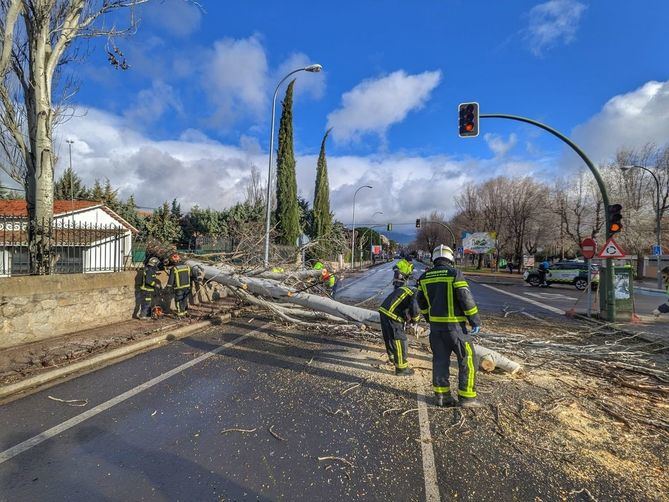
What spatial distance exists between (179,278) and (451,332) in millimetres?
6834

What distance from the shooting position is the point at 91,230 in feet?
24.9

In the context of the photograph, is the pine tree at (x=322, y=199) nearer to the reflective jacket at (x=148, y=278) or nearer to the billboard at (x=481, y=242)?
the billboard at (x=481, y=242)

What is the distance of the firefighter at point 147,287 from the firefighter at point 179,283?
0.38 m

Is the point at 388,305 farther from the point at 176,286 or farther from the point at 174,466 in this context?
the point at 176,286

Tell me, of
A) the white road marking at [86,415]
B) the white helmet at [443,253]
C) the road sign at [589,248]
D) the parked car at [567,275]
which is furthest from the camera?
the parked car at [567,275]

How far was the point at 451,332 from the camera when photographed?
439 centimetres

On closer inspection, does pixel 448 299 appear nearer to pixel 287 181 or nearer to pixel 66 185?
pixel 287 181

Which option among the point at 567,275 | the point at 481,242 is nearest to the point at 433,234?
the point at 481,242

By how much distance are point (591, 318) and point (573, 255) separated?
53.7 meters

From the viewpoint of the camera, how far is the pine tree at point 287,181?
79.3ft

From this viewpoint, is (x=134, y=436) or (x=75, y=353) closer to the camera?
(x=134, y=436)

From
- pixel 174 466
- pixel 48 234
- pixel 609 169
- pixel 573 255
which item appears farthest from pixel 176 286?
pixel 573 255

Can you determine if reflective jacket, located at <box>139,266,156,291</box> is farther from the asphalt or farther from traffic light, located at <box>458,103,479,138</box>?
traffic light, located at <box>458,103,479,138</box>

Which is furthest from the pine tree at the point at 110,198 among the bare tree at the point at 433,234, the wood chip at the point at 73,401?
the bare tree at the point at 433,234
